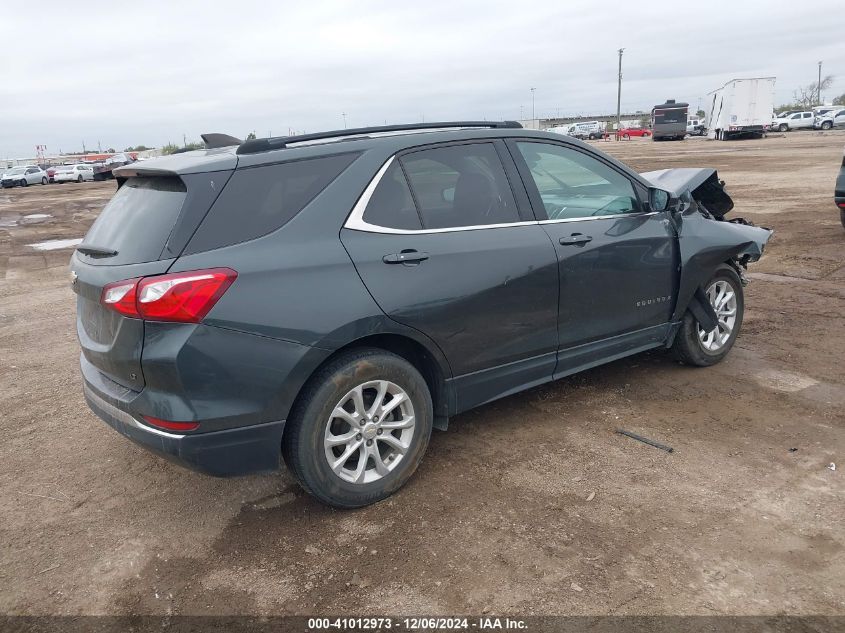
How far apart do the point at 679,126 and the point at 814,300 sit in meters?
51.8

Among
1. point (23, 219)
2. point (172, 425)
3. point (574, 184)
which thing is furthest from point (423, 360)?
point (23, 219)

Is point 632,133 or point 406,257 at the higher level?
point 632,133

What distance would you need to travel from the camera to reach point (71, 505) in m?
3.56

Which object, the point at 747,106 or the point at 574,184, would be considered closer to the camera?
the point at 574,184

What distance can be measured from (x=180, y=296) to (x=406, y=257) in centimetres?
109

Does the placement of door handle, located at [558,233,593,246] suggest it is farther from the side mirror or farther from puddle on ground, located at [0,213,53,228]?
puddle on ground, located at [0,213,53,228]

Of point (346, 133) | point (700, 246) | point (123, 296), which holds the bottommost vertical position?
point (700, 246)

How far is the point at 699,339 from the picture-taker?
16.1 ft

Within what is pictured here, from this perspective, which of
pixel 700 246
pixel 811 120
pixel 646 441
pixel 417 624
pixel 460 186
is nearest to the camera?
pixel 417 624

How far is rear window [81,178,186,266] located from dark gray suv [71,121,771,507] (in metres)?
0.01

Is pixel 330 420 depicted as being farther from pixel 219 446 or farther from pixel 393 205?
pixel 393 205

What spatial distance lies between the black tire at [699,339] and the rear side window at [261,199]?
2.89 meters

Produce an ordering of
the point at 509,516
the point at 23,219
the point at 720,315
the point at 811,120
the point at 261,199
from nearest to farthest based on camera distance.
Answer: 1. the point at 261,199
2. the point at 509,516
3. the point at 720,315
4. the point at 23,219
5. the point at 811,120

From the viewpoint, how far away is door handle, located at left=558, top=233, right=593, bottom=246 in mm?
3941
